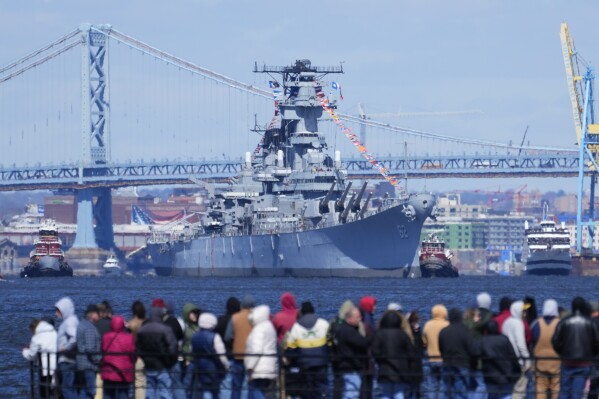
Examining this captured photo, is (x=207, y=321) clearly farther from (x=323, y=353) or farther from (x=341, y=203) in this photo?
(x=341, y=203)

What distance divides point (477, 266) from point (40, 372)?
590ft

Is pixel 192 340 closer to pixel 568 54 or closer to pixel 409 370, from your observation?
pixel 409 370

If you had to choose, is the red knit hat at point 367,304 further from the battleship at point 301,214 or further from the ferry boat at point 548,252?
the ferry boat at point 548,252

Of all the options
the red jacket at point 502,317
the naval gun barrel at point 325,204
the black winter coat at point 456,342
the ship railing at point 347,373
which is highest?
the naval gun barrel at point 325,204

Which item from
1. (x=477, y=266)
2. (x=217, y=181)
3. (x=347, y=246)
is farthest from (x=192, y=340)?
(x=477, y=266)

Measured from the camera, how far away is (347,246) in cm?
8081

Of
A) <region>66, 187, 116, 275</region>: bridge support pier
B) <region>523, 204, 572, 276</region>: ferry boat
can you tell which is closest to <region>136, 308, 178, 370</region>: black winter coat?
<region>523, 204, 572, 276</region>: ferry boat

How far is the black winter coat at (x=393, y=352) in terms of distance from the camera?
15562 millimetres

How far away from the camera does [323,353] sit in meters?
16.1

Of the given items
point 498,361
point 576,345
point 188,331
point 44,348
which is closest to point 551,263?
point 188,331

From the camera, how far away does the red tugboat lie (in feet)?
317

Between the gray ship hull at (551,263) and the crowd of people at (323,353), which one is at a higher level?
the crowd of people at (323,353)

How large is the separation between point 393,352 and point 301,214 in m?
68.5

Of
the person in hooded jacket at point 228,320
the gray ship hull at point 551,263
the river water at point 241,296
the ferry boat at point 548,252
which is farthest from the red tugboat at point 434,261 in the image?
the person in hooded jacket at point 228,320
